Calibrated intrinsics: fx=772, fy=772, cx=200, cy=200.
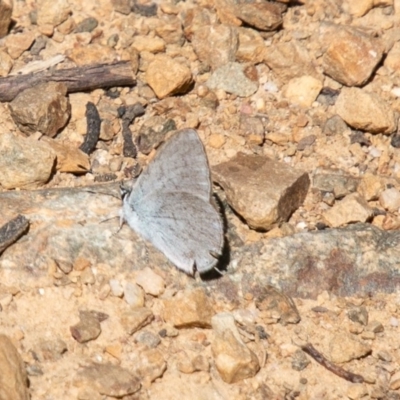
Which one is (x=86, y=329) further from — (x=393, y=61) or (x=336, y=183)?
(x=393, y=61)

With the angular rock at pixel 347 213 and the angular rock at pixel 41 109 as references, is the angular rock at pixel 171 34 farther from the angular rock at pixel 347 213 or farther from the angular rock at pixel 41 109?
the angular rock at pixel 347 213

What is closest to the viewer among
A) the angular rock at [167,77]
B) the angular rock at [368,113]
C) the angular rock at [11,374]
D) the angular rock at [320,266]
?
the angular rock at [11,374]

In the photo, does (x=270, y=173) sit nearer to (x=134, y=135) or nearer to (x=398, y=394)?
(x=134, y=135)

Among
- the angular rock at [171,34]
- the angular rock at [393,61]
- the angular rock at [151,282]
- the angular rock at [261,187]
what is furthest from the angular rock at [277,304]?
the angular rock at [171,34]

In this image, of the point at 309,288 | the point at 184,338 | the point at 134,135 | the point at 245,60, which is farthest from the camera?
the point at 245,60

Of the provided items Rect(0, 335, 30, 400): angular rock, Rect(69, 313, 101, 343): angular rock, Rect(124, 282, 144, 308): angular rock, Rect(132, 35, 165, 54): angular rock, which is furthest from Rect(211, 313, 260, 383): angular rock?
Rect(132, 35, 165, 54): angular rock

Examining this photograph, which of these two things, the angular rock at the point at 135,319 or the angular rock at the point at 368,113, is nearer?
the angular rock at the point at 135,319

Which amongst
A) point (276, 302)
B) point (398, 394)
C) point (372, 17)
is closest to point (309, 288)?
point (276, 302)

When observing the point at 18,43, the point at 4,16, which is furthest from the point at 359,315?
the point at 4,16
